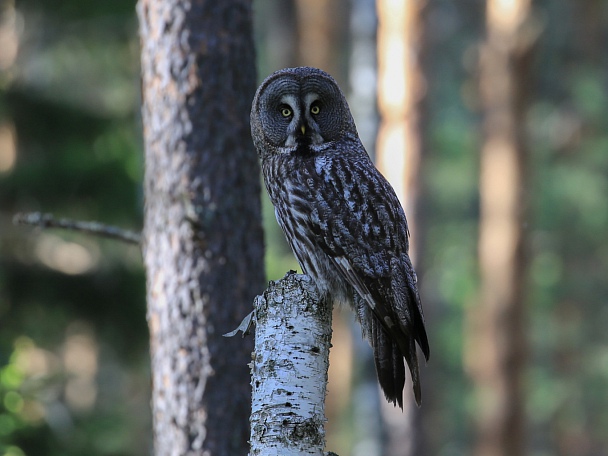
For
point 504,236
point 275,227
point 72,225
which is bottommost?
point 72,225

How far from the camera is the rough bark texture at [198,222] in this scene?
402 cm

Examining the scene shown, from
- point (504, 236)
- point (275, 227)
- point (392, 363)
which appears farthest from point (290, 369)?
point (275, 227)

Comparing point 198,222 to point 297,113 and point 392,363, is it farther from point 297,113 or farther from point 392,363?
point 392,363

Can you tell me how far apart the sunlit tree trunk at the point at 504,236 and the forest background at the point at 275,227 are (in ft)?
0.70

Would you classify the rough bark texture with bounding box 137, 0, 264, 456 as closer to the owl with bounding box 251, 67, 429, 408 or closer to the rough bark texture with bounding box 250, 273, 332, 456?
the owl with bounding box 251, 67, 429, 408

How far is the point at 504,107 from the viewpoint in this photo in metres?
10.3

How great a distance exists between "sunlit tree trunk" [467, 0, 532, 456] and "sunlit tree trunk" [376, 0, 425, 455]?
1.40 meters

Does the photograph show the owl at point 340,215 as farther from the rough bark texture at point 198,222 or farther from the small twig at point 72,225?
the small twig at point 72,225

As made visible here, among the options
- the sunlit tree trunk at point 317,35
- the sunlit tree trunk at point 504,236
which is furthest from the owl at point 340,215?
the sunlit tree trunk at point 317,35

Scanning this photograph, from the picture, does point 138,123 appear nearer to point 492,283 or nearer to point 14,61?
point 14,61

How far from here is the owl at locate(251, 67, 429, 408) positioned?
12.2 ft

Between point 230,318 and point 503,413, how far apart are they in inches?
275

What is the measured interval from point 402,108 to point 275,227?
40.7 feet

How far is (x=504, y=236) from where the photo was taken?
10.4m
